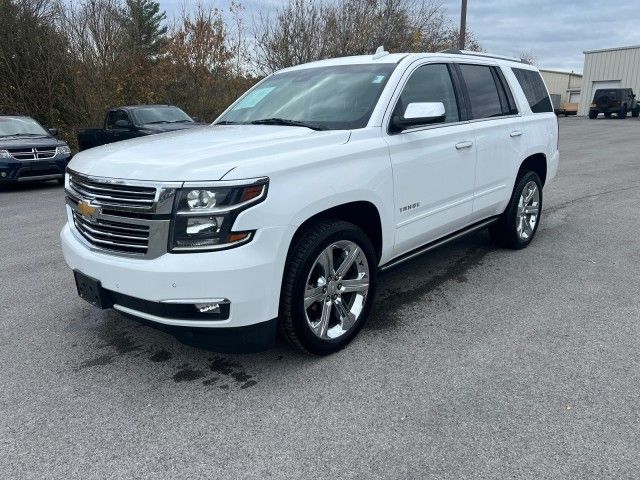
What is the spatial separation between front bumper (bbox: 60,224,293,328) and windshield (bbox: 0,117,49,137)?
1028cm

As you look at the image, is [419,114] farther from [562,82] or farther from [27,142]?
[562,82]

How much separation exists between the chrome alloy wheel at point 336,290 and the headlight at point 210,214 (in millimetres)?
633

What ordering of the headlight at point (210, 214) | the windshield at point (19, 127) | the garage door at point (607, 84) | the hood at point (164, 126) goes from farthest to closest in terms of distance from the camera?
the garage door at point (607, 84) → the hood at point (164, 126) → the windshield at point (19, 127) → the headlight at point (210, 214)

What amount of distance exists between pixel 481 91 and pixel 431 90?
876mm

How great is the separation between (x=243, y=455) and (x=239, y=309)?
0.72 m

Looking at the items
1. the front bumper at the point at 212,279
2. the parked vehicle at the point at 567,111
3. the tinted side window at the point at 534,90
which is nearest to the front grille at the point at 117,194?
the front bumper at the point at 212,279

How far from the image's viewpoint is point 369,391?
3031 mm

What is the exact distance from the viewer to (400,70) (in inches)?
155

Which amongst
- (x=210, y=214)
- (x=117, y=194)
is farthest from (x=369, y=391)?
(x=117, y=194)

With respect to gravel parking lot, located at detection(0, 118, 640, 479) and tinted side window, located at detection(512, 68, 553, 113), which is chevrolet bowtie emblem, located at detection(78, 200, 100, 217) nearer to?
gravel parking lot, located at detection(0, 118, 640, 479)

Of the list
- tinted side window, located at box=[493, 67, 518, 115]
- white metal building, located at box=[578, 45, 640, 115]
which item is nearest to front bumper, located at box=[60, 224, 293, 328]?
tinted side window, located at box=[493, 67, 518, 115]

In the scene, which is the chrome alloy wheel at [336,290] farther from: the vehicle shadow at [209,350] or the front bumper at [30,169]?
the front bumper at [30,169]

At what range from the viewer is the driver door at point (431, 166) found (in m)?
3.76

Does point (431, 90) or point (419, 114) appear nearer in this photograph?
point (419, 114)
